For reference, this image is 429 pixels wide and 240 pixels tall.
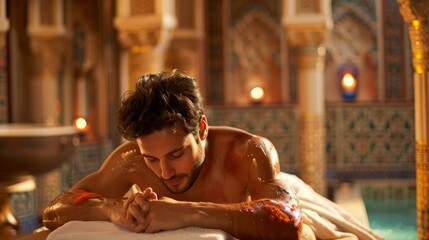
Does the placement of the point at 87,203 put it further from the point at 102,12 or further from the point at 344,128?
the point at 344,128

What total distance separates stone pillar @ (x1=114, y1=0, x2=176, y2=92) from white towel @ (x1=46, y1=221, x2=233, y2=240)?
4.87 m

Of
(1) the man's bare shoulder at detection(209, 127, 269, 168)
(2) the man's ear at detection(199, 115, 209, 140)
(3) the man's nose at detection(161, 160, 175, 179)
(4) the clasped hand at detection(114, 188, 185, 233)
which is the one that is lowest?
(4) the clasped hand at detection(114, 188, 185, 233)

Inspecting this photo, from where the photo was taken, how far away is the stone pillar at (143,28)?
6827 mm

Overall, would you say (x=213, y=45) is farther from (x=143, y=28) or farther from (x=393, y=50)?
(x=143, y=28)

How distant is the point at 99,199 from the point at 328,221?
0.89 meters

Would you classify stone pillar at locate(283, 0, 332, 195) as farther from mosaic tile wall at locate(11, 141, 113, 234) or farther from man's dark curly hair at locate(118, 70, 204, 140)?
man's dark curly hair at locate(118, 70, 204, 140)

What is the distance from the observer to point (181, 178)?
2.17 m

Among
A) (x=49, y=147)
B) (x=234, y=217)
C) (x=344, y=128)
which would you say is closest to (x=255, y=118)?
(x=344, y=128)

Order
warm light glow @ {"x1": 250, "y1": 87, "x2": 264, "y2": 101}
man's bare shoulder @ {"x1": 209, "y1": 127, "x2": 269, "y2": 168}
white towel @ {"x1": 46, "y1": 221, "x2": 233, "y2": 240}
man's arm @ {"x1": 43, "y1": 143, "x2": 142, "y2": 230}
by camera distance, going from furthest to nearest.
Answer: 1. warm light glow @ {"x1": 250, "y1": 87, "x2": 264, "y2": 101}
2. man's bare shoulder @ {"x1": 209, "y1": 127, "x2": 269, "y2": 168}
3. man's arm @ {"x1": 43, "y1": 143, "x2": 142, "y2": 230}
4. white towel @ {"x1": 46, "y1": 221, "x2": 233, "y2": 240}

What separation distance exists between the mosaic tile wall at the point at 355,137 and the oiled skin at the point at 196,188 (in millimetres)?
7730

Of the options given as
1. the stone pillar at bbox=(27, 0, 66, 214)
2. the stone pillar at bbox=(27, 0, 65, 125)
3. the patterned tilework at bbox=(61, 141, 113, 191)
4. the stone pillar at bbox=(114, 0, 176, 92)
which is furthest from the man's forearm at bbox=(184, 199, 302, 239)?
the patterned tilework at bbox=(61, 141, 113, 191)

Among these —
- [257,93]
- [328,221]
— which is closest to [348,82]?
[257,93]

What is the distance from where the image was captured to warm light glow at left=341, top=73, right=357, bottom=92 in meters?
10.1

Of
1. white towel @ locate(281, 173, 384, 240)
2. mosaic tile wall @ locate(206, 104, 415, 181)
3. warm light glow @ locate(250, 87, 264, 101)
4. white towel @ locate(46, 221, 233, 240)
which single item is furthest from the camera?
warm light glow @ locate(250, 87, 264, 101)
